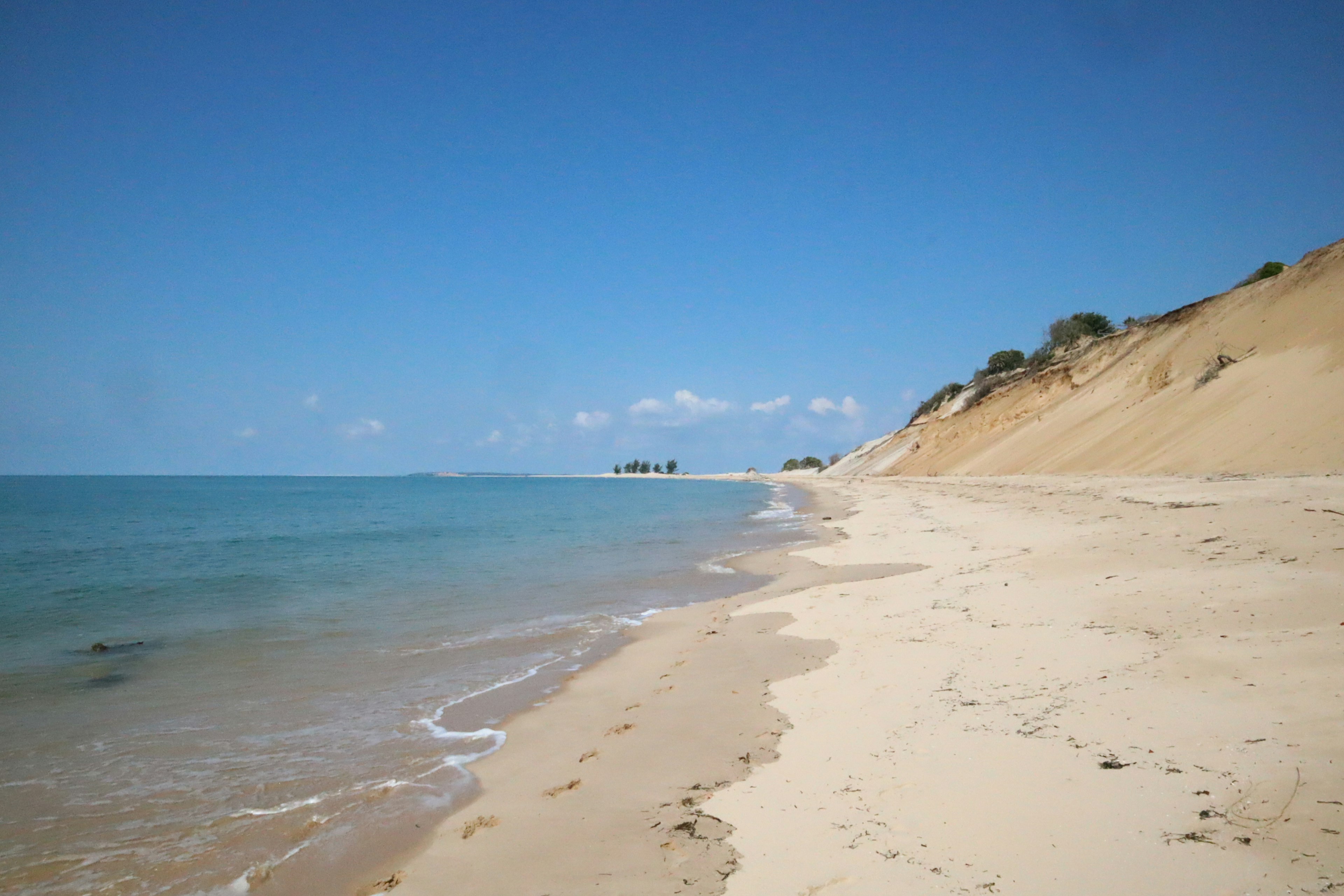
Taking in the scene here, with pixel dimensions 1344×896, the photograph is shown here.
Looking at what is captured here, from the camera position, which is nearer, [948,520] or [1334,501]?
[1334,501]

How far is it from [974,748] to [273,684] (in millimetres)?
7387

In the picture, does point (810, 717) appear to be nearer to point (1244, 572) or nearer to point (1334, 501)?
point (1244, 572)

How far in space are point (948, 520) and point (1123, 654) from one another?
1194cm

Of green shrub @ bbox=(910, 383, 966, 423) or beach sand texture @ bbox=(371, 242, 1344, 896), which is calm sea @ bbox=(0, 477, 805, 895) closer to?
beach sand texture @ bbox=(371, 242, 1344, 896)

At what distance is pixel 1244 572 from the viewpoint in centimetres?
675

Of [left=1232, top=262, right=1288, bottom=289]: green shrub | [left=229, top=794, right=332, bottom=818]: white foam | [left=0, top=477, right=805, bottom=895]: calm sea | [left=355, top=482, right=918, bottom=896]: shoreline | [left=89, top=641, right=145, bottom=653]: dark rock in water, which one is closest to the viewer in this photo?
[left=355, top=482, right=918, bottom=896]: shoreline

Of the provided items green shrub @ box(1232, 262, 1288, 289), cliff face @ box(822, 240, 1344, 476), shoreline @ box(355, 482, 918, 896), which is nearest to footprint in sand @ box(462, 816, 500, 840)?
shoreline @ box(355, 482, 918, 896)

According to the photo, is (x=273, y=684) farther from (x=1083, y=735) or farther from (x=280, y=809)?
(x=1083, y=735)

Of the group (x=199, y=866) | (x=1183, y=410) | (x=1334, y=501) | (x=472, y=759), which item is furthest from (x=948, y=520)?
(x=199, y=866)

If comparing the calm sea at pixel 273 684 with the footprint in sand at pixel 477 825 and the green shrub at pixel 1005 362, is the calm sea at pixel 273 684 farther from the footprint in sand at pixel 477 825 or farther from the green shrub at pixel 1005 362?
the green shrub at pixel 1005 362

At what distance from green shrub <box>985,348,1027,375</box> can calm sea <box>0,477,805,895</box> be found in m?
34.5

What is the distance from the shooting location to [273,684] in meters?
7.80

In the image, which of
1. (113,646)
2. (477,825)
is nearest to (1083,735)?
(477,825)

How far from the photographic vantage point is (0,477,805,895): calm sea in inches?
173
